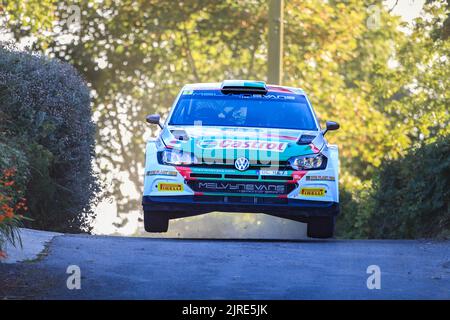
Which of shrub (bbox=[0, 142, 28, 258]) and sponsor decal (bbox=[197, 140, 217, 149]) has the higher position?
sponsor decal (bbox=[197, 140, 217, 149])

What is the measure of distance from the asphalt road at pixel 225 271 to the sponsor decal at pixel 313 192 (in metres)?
0.72

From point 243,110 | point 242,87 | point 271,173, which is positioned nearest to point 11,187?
point 271,173

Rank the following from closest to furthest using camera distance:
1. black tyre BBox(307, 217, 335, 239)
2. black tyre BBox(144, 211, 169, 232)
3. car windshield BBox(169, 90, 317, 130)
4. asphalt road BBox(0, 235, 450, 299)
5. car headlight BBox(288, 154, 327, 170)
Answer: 1. asphalt road BBox(0, 235, 450, 299)
2. car headlight BBox(288, 154, 327, 170)
3. black tyre BBox(144, 211, 169, 232)
4. black tyre BBox(307, 217, 335, 239)
5. car windshield BBox(169, 90, 317, 130)

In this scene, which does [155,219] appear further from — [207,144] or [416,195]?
[416,195]

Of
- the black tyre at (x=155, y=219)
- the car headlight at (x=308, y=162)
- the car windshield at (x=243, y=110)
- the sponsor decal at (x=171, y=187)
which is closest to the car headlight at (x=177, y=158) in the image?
the sponsor decal at (x=171, y=187)

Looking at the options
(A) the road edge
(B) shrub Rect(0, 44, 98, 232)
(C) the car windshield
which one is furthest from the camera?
(B) shrub Rect(0, 44, 98, 232)

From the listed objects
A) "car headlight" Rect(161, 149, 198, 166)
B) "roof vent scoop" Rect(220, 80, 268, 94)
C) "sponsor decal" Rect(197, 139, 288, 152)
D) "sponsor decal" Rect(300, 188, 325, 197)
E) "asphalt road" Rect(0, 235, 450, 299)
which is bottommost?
"asphalt road" Rect(0, 235, 450, 299)

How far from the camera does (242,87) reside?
60.1 ft

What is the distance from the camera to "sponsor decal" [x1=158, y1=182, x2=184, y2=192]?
16641mm

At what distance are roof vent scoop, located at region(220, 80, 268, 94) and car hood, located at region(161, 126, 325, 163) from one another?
1252 millimetres

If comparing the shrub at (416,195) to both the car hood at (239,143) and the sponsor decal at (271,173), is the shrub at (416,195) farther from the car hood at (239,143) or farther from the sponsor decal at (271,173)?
the sponsor decal at (271,173)

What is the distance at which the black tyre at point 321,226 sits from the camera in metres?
17.3

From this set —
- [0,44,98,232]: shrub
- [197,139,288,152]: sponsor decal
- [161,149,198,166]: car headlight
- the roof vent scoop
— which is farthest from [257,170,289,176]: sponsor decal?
[0,44,98,232]: shrub

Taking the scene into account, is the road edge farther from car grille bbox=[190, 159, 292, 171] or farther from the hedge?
the hedge
